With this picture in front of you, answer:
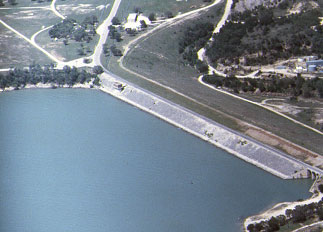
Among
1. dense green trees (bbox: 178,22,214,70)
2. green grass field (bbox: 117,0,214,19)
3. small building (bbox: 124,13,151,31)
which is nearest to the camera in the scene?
dense green trees (bbox: 178,22,214,70)

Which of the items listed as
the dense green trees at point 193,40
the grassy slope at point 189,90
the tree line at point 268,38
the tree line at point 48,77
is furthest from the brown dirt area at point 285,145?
the dense green trees at point 193,40

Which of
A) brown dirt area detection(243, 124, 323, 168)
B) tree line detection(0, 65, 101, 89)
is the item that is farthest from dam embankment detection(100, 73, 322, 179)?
tree line detection(0, 65, 101, 89)

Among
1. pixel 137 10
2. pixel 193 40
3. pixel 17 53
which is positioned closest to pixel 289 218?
pixel 193 40

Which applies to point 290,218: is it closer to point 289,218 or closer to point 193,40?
point 289,218

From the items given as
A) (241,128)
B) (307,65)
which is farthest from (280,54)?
(241,128)

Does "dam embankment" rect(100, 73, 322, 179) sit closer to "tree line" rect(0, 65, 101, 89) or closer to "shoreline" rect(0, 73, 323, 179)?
"shoreline" rect(0, 73, 323, 179)

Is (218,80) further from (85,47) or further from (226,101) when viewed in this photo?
(85,47)
